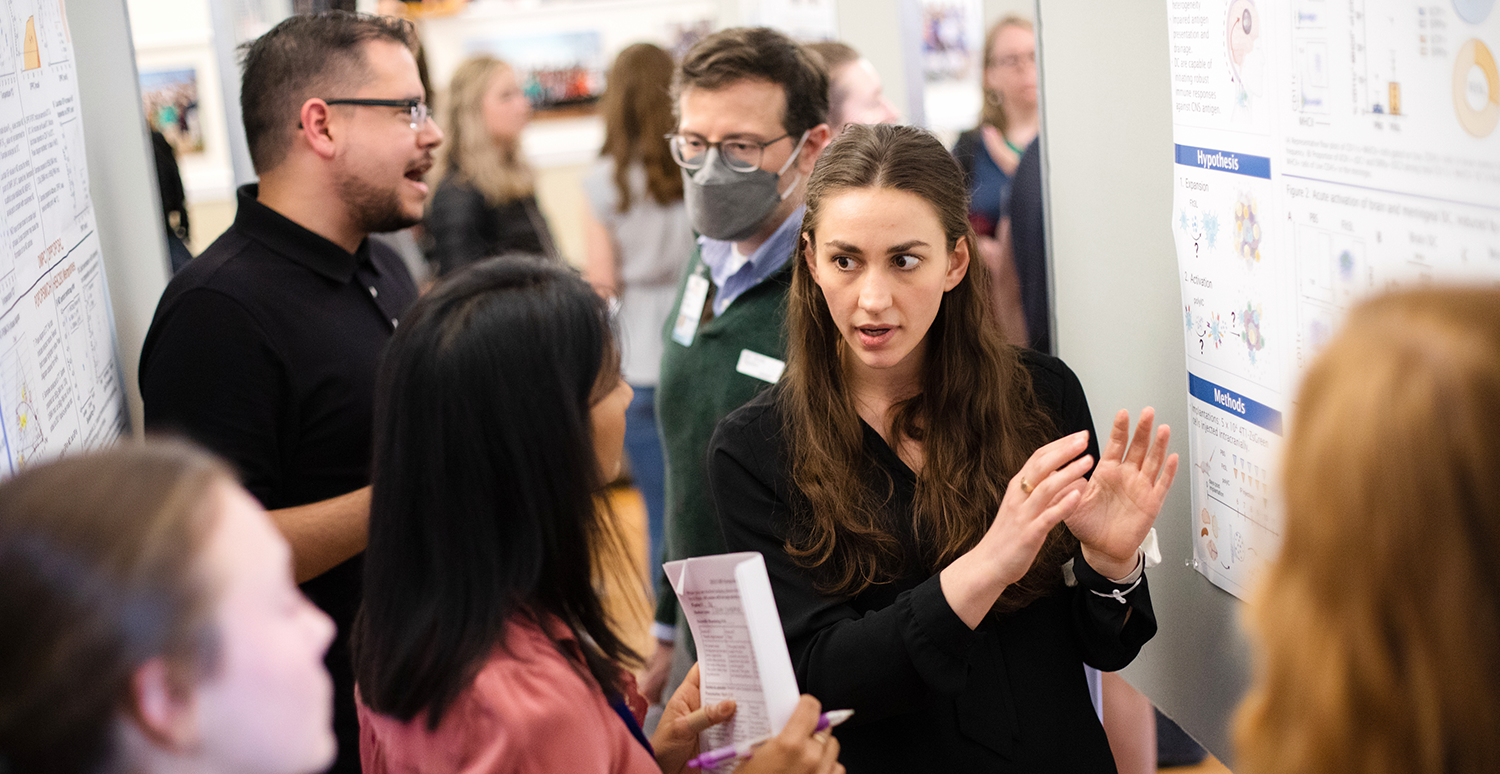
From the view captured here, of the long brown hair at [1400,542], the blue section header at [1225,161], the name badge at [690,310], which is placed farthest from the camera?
the name badge at [690,310]

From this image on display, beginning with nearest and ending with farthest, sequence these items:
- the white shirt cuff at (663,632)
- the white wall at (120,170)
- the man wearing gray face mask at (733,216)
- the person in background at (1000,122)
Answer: the white wall at (120,170)
the man wearing gray face mask at (733,216)
the white shirt cuff at (663,632)
the person in background at (1000,122)

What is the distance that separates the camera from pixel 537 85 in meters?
7.61

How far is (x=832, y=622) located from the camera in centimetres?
151

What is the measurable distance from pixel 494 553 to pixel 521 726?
0.61ft

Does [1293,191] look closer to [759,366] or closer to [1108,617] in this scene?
[1108,617]

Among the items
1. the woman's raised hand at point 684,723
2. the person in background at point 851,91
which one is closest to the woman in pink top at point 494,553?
the woman's raised hand at point 684,723

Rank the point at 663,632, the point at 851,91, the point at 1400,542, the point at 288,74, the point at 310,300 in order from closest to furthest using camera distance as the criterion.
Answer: the point at 1400,542
the point at 310,300
the point at 288,74
the point at 663,632
the point at 851,91

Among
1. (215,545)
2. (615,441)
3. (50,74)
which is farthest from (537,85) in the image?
(215,545)

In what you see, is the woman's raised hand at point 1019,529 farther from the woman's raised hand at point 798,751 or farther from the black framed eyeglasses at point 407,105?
the black framed eyeglasses at point 407,105

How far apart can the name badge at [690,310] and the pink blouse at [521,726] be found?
3.91ft

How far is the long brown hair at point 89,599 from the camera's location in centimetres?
67

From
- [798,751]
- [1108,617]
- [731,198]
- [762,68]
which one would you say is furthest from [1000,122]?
[798,751]

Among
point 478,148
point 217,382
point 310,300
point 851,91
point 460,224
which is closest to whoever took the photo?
point 217,382

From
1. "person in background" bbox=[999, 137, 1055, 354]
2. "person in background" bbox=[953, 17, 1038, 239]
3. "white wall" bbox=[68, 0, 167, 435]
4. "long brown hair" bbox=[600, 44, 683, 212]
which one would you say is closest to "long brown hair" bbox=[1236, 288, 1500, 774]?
"white wall" bbox=[68, 0, 167, 435]
